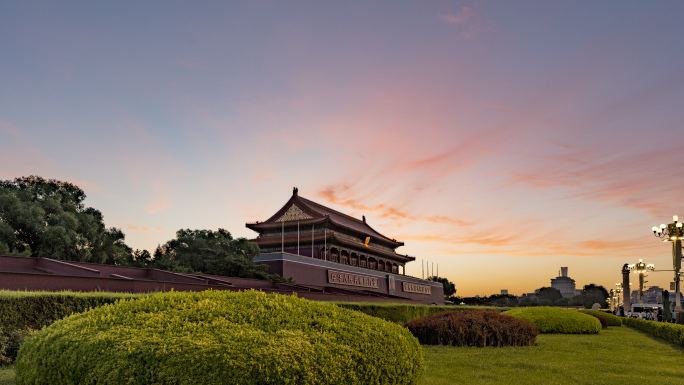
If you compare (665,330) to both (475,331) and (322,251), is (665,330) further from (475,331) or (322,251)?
(322,251)

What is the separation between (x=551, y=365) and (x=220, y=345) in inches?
290

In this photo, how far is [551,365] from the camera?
9805 millimetres

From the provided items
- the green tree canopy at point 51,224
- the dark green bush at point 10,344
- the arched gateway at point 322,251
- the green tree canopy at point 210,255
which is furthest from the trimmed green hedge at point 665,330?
the green tree canopy at point 51,224

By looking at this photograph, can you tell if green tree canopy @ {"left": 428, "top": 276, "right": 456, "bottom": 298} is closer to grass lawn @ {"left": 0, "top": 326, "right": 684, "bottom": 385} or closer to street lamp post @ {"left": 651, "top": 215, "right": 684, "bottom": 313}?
street lamp post @ {"left": 651, "top": 215, "right": 684, "bottom": 313}

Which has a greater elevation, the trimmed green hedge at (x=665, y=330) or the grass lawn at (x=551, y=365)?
the grass lawn at (x=551, y=365)

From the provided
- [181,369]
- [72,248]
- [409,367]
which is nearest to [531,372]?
[409,367]

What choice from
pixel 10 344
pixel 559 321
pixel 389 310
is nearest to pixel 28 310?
pixel 10 344

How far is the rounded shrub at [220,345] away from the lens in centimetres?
468

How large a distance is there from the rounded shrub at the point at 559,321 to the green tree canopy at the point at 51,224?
2169 centimetres

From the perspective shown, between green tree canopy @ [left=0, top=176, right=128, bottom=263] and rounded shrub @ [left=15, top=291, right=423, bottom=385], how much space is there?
2226 centimetres

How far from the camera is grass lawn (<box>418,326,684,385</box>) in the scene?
834 centimetres

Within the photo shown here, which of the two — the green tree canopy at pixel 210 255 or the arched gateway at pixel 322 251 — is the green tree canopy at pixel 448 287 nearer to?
the arched gateway at pixel 322 251

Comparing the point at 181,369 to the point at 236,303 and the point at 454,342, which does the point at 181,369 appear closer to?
the point at 236,303

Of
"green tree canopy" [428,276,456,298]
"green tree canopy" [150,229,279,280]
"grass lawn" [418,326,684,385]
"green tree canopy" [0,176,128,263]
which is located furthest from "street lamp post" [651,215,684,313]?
"green tree canopy" [428,276,456,298]
